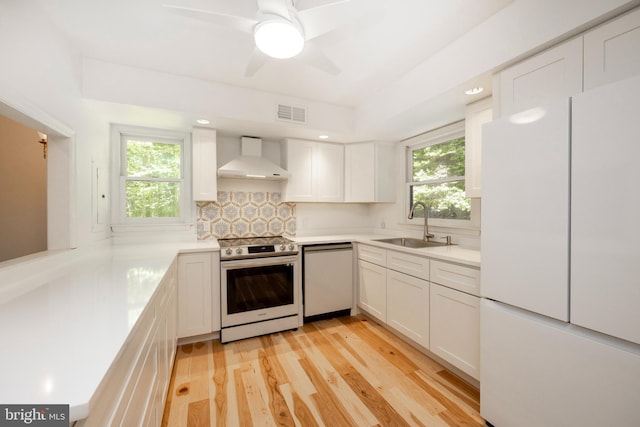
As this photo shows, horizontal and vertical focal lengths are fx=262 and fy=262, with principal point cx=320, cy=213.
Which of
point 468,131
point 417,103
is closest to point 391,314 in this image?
point 468,131

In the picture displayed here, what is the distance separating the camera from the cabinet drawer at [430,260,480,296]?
1.75 meters

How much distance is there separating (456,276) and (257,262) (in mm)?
1707

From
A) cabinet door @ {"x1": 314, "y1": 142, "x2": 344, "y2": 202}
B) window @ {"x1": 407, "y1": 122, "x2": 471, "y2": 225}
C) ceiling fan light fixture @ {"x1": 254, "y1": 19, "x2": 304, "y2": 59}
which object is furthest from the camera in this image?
cabinet door @ {"x1": 314, "y1": 142, "x2": 344, "y2": 202}

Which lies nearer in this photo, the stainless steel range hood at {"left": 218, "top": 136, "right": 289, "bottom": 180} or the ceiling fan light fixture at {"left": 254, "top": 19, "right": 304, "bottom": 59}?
the ceiling fan light fixture at {"left": 254, "top": 19, "right": 304, "bottom": 59}

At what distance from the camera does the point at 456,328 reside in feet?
6.15

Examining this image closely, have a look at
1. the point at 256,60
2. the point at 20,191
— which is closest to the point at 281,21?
the point at 256,60

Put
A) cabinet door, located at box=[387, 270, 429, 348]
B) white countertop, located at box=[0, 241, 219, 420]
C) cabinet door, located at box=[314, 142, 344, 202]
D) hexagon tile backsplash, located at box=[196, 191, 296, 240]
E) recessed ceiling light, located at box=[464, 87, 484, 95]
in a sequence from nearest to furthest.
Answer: white countertop, located at box=[0, 241, 219, 420], recessed ceiling light, located at box=[464, 87, 484, 95], cabinet door, located at box=[387, 270, 429, 348], hexagon tile backsplash, located at box=[196, 191, 296, 240], cabinet door, located at box=[314, 142, 344, 202]

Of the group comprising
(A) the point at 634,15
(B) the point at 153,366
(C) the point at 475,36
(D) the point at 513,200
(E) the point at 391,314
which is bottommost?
(E) the point at 391,314

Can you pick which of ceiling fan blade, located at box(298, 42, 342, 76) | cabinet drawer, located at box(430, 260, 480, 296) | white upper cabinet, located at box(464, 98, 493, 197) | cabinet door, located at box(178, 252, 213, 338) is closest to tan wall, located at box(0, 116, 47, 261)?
cabinet door, located at box(178, 252, 213, 338)

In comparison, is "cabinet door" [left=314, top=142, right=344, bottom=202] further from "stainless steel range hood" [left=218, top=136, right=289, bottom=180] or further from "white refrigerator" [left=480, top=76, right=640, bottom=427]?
"white refrigerator" [left=480, top=76, right=640, bottom=427]

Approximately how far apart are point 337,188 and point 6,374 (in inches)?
118

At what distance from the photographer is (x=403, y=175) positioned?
332cm

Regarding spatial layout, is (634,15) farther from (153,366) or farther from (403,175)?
(153,366)

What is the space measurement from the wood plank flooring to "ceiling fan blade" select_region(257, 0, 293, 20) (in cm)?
219
